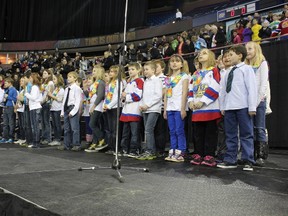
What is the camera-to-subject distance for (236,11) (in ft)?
44.2

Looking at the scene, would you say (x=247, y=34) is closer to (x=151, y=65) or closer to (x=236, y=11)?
(x=151, y=65)

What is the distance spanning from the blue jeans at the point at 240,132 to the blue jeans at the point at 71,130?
289cm

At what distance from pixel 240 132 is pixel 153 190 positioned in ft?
5.32

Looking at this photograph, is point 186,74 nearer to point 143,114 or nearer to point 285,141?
point 143,114

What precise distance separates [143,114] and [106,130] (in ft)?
3.40

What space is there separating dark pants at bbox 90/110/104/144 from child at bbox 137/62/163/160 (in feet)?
3.78

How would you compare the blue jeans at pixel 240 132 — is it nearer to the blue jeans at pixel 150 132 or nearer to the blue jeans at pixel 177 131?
the blue jeans at pixel 177 131

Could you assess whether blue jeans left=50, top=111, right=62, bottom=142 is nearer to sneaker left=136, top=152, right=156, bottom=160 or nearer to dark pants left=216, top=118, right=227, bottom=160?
sneaker left=136, top=152, right=156, bottom=160

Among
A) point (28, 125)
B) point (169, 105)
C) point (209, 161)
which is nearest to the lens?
A: point (209, 161)

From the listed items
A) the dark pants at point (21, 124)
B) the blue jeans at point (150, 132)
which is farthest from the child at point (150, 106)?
the dark pants at point (21, 124)

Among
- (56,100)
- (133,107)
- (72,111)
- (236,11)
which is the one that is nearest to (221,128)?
(133,107)

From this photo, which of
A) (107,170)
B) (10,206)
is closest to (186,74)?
(107,170)

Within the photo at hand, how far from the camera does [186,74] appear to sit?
4.20m

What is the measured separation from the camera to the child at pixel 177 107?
4051 mm
